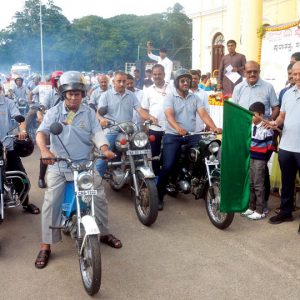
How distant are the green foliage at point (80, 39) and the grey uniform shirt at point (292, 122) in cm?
5642

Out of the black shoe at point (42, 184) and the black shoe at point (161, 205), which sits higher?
the black shoe at point (42, 184)

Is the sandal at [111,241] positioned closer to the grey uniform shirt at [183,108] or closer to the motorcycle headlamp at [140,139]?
the motorcycle headlamp at [140,139]

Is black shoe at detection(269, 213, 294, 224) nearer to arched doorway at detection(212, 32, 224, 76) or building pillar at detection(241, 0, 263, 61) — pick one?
building pillar at detection(241, 0, 263, 61)

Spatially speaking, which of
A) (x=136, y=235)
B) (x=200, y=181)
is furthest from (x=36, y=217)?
(x=200, y=181)

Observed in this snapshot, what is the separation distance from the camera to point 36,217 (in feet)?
17.7

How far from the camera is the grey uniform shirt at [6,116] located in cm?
508

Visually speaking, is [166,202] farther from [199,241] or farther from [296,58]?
[296,58]

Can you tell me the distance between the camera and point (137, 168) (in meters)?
5.20

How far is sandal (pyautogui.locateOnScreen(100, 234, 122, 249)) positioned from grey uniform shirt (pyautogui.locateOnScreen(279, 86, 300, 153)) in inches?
82.9

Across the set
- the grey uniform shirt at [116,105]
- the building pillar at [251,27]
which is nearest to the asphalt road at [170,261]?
the grey uniform shirt at [116,105]

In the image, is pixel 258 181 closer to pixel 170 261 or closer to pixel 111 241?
pixel 170 261

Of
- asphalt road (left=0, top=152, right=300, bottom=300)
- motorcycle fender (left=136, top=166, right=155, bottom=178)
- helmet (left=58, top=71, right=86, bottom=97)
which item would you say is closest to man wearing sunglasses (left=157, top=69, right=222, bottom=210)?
motorcycle fender (left=136, top=166, right=155, bottom=178)

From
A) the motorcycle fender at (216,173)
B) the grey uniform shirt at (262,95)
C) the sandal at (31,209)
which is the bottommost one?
the sandal at (31,209)

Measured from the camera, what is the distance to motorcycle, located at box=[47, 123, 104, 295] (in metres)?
3.37
